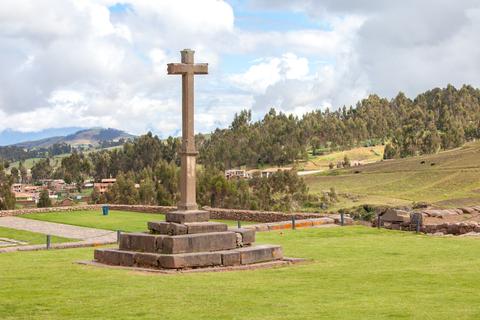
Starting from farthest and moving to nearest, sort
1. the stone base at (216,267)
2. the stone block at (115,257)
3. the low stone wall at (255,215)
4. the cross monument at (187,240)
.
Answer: the low stone wall at (255,215)
the stone block at (115,257)
the cross monument at (187,240)
the stone base at (216,267)

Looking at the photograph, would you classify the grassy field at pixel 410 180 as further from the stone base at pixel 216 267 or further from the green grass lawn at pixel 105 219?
the stone base at pixel 216 267

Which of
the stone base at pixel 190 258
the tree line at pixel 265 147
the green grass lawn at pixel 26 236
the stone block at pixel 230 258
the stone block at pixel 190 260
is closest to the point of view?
the stone block at pixel 190 260

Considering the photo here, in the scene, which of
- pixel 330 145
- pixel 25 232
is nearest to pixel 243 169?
pixel 330 145

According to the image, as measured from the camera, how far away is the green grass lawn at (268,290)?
1036 cm

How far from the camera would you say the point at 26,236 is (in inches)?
1164

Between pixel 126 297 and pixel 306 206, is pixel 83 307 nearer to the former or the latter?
pixel 126 297

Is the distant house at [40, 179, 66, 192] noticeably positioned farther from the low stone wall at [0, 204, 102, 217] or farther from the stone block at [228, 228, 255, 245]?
the stone block at [228, 228, 255, 245]

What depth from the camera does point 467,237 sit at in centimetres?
2442

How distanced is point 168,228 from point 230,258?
1.60m

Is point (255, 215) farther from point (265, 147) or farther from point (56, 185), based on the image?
point (56, 185)

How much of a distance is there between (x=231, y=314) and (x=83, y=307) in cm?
231

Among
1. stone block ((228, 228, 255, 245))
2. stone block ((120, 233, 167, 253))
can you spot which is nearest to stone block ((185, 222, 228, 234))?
stone block ((228, 228, 255, 245))

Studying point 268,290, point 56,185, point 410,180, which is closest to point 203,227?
point 268,290

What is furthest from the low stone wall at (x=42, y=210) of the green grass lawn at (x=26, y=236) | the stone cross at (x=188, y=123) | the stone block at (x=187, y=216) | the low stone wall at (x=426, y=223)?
the stone block at (x=187, y=216)
